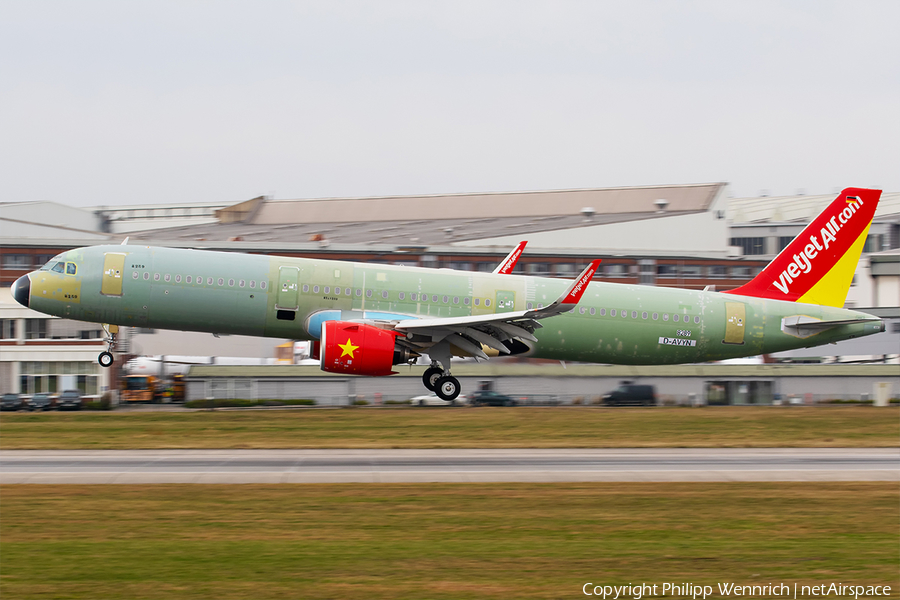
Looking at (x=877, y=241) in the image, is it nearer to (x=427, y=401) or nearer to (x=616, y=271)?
(x=616, y=271)

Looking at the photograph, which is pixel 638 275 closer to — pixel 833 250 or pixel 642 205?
pixel 642 205

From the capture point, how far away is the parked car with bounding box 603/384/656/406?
160ft

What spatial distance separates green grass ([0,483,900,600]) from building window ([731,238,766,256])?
82.7 m

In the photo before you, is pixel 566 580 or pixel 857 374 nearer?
pixel 566 580

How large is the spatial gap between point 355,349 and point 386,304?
8.90 ft

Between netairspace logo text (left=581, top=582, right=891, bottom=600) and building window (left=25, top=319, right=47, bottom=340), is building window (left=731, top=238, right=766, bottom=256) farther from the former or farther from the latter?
netairspace logo text (left=581, top=582, right=891, bottom=600)

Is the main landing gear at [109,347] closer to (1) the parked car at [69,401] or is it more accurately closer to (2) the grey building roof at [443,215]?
(1) the parked car at [69,401]

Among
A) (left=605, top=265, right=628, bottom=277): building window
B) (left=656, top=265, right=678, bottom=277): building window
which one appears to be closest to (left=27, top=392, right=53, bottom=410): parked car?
(left=605, top=265, right=628, bottom=277): building window

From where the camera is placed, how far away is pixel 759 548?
15.4 m

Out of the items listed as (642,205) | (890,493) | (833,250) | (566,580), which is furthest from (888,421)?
(642,205)

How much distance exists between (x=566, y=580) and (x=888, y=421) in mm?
30376

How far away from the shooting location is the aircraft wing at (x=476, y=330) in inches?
1182

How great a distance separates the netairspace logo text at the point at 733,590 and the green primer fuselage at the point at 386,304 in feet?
63.9

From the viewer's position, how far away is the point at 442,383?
106 ft
